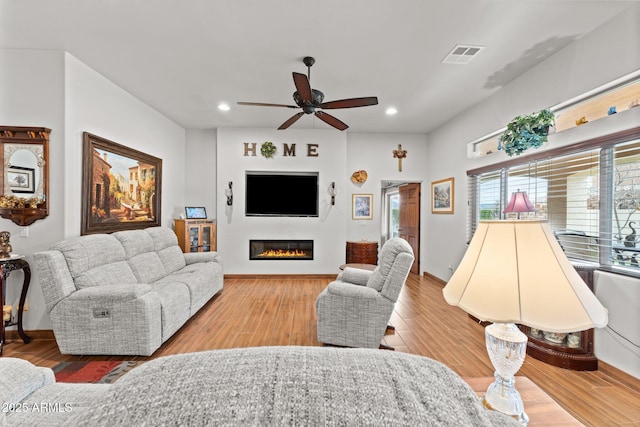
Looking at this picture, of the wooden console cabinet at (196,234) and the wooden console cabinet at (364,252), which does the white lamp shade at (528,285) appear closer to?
the wooden console cabinet at (364,252)

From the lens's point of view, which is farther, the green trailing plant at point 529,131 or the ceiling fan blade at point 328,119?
the ceiling fan blade at point 328,119

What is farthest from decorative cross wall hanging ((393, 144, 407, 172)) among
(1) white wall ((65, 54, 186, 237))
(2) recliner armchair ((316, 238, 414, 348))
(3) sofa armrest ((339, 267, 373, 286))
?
(1) white wall ((65, 54, 186, 237))

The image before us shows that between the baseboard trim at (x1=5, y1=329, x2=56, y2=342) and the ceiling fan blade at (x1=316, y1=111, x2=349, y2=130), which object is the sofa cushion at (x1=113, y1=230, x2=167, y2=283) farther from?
the ceiling fan blade at (x1=316, y1=111, x2=349, y2=130)

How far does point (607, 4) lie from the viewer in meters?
2.07

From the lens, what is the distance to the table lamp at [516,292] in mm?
793

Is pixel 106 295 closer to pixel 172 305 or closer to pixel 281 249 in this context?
pixel 172 305

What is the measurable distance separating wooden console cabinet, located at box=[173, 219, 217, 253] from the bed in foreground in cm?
459

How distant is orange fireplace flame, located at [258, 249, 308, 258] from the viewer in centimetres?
523

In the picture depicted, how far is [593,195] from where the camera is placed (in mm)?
2396

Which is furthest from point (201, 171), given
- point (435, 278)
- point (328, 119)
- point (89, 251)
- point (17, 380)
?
point (435, 278)

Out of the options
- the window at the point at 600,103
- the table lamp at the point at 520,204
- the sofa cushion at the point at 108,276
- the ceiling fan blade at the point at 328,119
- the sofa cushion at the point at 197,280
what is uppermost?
the ceiling fan blade at the point at 328,119

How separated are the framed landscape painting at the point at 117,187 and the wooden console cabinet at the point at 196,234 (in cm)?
41

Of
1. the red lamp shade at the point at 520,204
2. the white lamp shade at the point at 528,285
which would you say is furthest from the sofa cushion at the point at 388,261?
the white lamp shade at the point at 528,285

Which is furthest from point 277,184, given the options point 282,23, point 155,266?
point 282,23
